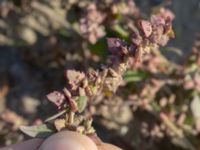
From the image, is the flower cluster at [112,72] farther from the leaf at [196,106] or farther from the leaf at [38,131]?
the leaf at [196,106]

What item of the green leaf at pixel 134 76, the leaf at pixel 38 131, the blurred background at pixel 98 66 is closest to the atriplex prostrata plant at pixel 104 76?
the leaf at pixel 38 131

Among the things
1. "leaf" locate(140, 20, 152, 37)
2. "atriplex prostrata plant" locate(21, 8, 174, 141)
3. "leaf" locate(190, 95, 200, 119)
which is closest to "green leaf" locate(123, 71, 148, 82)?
"leaf" locate(190, 95, 200, 119)

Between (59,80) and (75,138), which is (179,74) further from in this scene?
(75,138)

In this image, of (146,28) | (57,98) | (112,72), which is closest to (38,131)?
(57,98)

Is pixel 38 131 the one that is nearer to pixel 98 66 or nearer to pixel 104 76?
pixel 104 76

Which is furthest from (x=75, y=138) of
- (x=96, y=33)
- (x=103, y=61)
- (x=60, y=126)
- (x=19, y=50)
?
(x=19, y=50)

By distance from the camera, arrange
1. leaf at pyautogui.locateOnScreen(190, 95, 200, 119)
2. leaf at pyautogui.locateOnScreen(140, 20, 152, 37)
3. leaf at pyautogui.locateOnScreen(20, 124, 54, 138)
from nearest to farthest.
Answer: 1. leaf at pyautogui.locateOnScreen(140, 20, 152, 37)
2. leaf at pyautogui.locateOnScreen(20, 124, 54, 138)
3. leaf at pyautogui.locateOnScreen(190, 95, 200, 119)

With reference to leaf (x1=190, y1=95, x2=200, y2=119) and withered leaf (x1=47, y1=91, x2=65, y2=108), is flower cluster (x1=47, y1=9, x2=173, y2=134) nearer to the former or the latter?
withered leaf (x1=47, y1=91, x2=65, y2=108)
